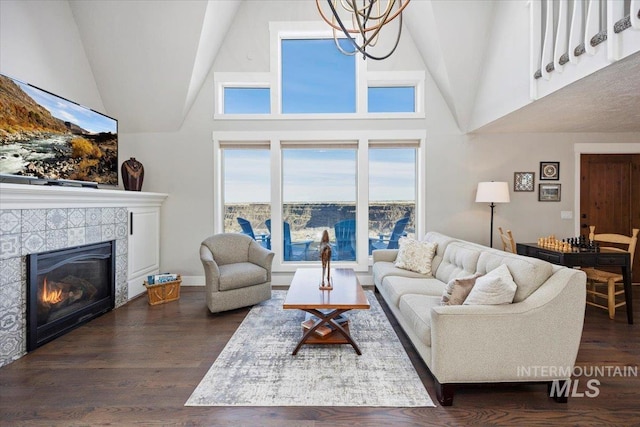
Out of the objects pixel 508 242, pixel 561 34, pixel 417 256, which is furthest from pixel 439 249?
pixel 561 34

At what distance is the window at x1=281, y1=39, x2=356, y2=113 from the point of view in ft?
15.6

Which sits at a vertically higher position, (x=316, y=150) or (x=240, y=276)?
(x=316, y=150)

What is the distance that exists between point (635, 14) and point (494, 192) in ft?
8.35

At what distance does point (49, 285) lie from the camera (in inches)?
116

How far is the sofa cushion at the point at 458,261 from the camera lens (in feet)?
9.45

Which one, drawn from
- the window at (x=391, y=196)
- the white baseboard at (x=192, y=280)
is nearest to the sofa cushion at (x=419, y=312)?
the window at (x=391, y=196)

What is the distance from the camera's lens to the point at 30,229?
8.80ft

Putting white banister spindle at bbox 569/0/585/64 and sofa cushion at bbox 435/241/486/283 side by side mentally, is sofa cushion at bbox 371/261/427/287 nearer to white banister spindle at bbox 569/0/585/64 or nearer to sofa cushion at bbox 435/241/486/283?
sofa cushion at bbox 435/241/486/283

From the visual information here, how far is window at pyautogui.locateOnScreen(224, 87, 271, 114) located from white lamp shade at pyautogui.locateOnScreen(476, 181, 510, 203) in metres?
3.39

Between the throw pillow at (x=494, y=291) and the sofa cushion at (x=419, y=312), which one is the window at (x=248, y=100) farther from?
the throw pillow at (x=494, y=291)

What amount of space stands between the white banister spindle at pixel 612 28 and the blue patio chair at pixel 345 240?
3374 mm

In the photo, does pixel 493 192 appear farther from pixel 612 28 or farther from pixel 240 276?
pixel 240 276

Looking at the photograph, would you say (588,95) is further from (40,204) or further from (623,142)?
(40,204)

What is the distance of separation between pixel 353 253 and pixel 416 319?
2.57 meters
